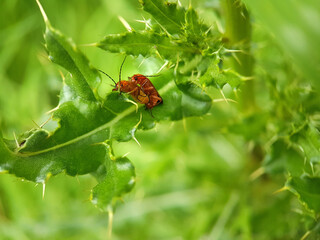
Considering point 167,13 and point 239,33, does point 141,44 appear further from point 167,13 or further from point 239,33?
point 239,33

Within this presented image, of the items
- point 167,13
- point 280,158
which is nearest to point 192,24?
point 167,13

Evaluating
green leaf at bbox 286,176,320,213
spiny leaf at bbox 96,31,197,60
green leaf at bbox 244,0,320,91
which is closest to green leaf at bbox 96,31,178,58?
spiny leaf at bbox 96,31,197,60

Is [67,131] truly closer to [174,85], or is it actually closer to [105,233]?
[174,85]

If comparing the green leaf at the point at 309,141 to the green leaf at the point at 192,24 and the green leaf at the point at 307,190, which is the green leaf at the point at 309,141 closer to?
the green leaf at the point at 307,190

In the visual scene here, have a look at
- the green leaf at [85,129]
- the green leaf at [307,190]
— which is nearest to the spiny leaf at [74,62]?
the green leaf at [85,129]

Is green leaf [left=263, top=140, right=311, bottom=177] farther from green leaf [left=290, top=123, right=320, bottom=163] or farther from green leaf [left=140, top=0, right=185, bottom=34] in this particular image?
green leaf [left=140, top=0, right=185, bottom=34]
